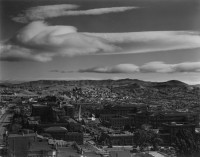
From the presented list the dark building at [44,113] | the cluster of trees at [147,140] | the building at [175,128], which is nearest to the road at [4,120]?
the dark building at [44,113]

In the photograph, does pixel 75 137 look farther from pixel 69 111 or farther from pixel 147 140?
pixel 69 111

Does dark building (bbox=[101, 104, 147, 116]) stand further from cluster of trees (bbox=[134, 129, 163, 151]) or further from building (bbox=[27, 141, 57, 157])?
building (bbox=[27, 141, 57, 157])

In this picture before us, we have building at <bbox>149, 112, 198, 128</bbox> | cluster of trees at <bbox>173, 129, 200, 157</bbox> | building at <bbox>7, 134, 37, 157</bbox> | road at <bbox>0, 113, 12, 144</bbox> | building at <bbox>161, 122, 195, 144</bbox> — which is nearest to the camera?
building at <bbox>7, 134, 37, 157</bbox>

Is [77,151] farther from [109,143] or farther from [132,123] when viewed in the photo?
[132,123]

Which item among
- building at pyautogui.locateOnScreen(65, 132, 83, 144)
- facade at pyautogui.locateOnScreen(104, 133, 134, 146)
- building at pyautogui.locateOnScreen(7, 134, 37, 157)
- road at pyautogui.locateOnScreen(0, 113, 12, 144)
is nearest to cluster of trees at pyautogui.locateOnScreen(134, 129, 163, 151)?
facade at pyautogui.locateOnScreen(104, 133, 134, 146)

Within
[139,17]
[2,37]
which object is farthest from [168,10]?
[2,37]

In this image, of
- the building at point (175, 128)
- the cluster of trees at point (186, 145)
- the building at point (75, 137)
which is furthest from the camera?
the building at point (175, 128)

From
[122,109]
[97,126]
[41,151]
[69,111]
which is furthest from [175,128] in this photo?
[122,109]

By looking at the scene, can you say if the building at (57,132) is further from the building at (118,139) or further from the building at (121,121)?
the building at (121,121)
